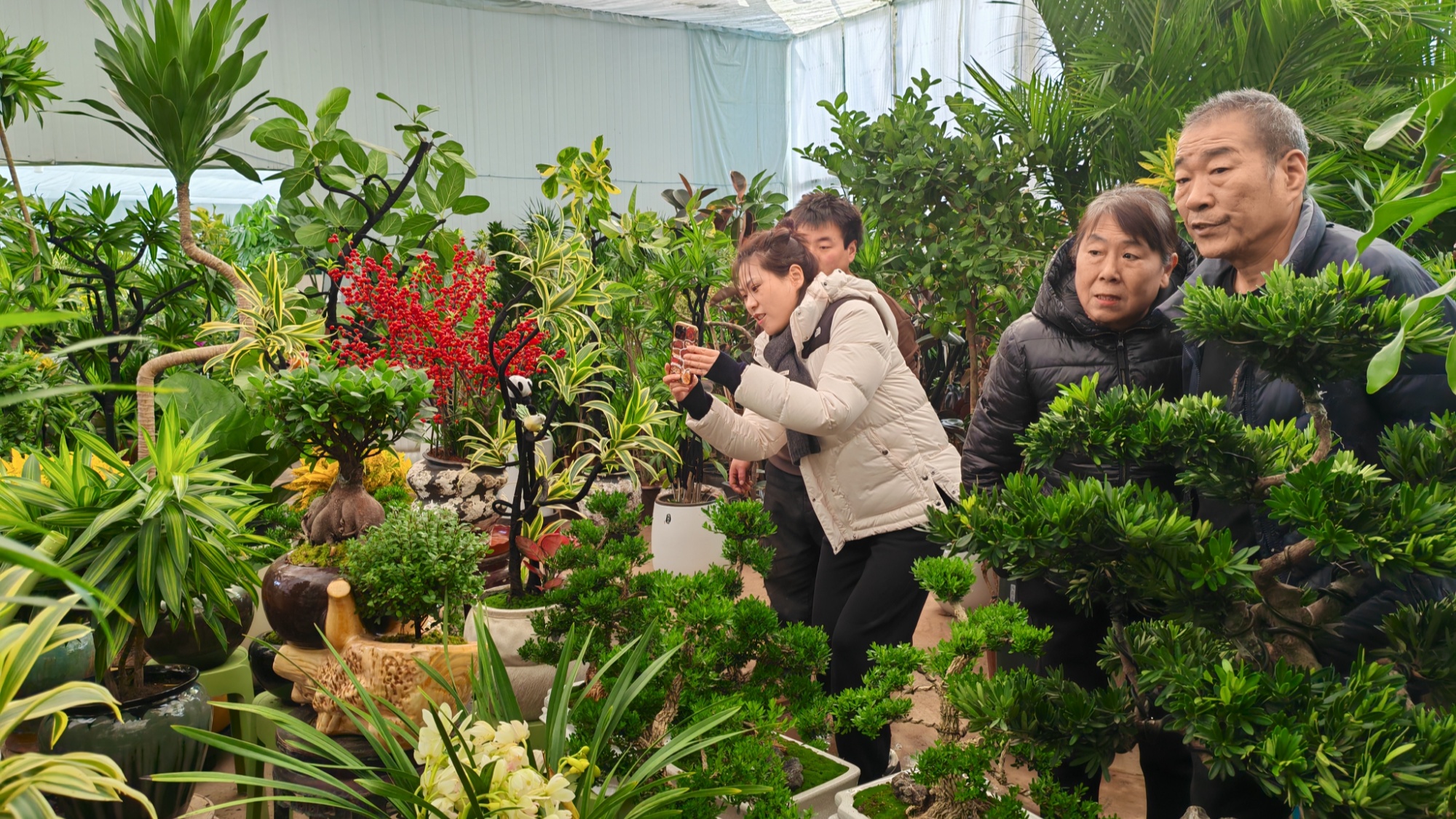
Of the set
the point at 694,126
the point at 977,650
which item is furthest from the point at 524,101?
the point at 977,650

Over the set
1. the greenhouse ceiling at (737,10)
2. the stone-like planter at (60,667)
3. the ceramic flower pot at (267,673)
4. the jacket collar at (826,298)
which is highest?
the greenhouse ceiling at (737,10)

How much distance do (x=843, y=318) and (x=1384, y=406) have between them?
116 centimetres

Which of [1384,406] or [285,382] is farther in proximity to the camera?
[285,382]

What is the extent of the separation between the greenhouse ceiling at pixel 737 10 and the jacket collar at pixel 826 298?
9.39m

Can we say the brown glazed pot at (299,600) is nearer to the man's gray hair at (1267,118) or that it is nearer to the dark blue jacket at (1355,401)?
the dark blue jacket at (1355,401)

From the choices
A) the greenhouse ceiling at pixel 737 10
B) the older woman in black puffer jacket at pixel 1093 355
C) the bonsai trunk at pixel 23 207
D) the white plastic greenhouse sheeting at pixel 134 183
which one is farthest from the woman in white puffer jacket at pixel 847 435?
the greenhouse ceiling at pixel 737 10

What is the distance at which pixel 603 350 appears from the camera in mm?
2814

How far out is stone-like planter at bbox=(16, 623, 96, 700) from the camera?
4.70 feet

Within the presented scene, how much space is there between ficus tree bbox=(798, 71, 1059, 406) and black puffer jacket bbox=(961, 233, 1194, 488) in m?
1.92

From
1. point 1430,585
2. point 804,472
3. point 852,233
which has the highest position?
point 852,233

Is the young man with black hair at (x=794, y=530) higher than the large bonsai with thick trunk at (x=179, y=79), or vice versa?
the large bonsai with thick trunk at (x=179, y=79)

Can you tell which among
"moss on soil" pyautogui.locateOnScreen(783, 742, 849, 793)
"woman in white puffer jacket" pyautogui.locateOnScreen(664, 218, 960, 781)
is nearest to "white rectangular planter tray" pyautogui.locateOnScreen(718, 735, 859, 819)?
"moss on soil" pyautogui.locateOnScreen(783, 742, 849, 793)

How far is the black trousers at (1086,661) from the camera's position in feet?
5.88

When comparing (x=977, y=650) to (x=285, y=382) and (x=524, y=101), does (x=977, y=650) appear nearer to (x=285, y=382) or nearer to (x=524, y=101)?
(x=285, y=382)
